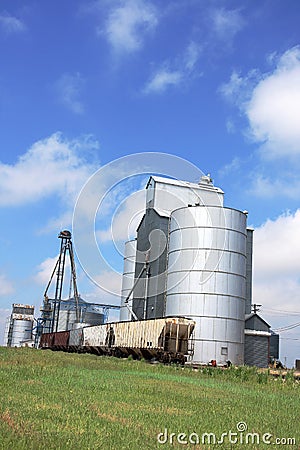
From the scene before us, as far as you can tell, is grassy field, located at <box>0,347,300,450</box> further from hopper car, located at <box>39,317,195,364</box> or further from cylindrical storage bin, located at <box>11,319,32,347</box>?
cylindrical storage bin, located at <box>11,319,32,347</box>

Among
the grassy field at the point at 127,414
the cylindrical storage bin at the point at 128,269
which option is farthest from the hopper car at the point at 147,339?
the grassy field at the point at 127,414

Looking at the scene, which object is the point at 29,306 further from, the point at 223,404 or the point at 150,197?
the point at 223,404

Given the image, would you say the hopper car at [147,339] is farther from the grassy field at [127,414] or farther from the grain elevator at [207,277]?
the grassy field at [127,414]

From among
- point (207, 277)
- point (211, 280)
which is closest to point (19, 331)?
point (207, 277)

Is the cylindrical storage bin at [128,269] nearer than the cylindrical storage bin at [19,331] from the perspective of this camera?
Yes

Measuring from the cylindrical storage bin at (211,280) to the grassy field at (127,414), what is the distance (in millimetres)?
23648

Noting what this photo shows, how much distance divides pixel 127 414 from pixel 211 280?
32.2 m

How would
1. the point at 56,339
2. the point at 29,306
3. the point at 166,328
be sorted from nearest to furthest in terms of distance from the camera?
the point at 166,328
the point at 56,339
the point at 29,306

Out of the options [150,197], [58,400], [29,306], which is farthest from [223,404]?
[29,306]

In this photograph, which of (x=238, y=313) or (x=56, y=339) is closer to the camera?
(x=238, y=313)

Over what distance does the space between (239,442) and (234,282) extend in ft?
114

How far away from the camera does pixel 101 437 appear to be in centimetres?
884

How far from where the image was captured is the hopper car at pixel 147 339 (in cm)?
3794

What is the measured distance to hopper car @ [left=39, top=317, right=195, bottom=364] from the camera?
37938 millimetres
